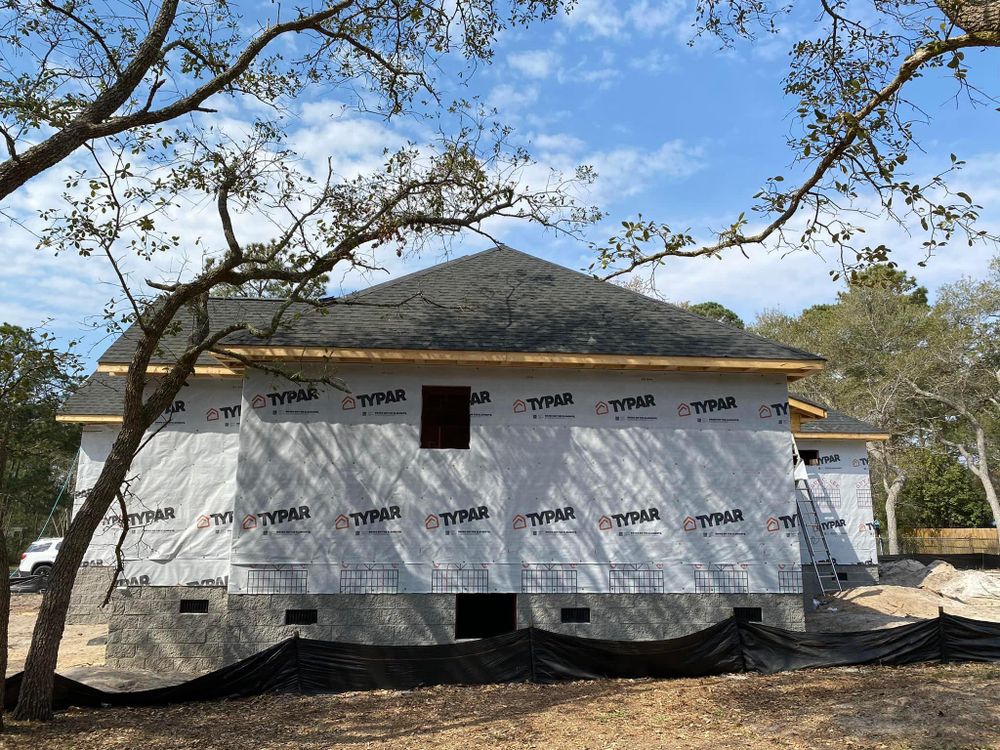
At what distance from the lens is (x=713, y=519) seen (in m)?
10.8

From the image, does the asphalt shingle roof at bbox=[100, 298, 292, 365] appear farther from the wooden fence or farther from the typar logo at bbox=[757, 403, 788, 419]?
the wooden fence

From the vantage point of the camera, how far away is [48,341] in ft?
27.5

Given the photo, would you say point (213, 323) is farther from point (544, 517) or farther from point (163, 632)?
point (544, 517)

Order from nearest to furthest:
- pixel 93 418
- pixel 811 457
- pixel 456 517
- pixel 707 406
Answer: pixel 456 517
pixel 707 406
pixel 93 418
pixel 811 457

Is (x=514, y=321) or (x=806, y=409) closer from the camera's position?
(x=514, y=321)

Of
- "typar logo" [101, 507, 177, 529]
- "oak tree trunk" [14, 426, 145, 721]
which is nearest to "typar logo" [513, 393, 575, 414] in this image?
"oak tree trunk" [14, 426, 145, 721]

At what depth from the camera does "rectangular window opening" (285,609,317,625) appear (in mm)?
10117

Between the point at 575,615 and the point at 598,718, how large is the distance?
8.97ft

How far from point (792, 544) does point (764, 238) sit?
502 centimetres

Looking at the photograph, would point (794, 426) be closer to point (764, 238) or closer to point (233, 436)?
point (764, 238)

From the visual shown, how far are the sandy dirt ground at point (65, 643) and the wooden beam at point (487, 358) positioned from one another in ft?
19.1

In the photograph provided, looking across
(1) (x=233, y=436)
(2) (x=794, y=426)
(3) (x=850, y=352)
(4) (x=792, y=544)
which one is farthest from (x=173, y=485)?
(3) (x=850, y=352)

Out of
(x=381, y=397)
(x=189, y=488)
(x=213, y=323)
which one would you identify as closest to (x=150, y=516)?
(x=189, y=488)

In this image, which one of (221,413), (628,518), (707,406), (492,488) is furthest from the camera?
(221,413)
